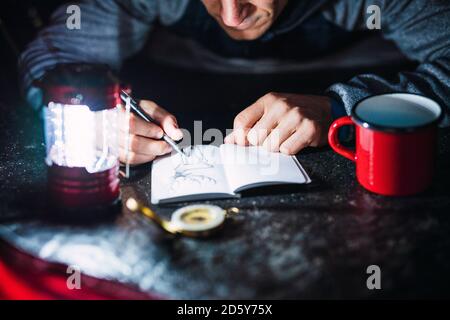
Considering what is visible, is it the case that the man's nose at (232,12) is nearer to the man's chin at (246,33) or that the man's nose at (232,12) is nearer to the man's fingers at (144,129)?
the man's chin at (246,33)

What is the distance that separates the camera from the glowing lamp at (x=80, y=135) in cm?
102

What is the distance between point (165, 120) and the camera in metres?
1.31

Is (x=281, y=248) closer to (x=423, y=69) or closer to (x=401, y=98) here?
(x=401, y=98)

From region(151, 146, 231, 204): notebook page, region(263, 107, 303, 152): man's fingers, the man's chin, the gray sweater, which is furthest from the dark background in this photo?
region(263, 107, 303, 152): man's fingers

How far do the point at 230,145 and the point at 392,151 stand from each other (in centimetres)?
40

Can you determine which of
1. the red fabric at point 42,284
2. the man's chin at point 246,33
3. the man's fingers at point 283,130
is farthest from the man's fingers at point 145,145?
the man's chin at point 246,33

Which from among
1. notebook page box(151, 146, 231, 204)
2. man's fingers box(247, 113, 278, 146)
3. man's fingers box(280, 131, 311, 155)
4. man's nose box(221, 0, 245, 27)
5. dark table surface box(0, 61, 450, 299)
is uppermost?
man's nose box(221, 0, 245, 27)

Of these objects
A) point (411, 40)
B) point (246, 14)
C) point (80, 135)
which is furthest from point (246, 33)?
point (80, 135)

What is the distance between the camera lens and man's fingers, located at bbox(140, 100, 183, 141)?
129 centimetres

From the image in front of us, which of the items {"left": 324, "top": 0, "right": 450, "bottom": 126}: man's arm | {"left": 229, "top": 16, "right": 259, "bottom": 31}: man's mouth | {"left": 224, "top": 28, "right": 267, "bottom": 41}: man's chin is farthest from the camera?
{"left": 224, "top": 28, "right": 267, "bottom": 41}: man's chin

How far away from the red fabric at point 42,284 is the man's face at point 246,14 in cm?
83

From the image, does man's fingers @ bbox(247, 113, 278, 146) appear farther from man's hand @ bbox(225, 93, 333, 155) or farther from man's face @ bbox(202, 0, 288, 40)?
man's face @ bbox(202, 0, 288, 40)

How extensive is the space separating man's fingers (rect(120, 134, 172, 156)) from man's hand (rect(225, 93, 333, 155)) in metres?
0.16
